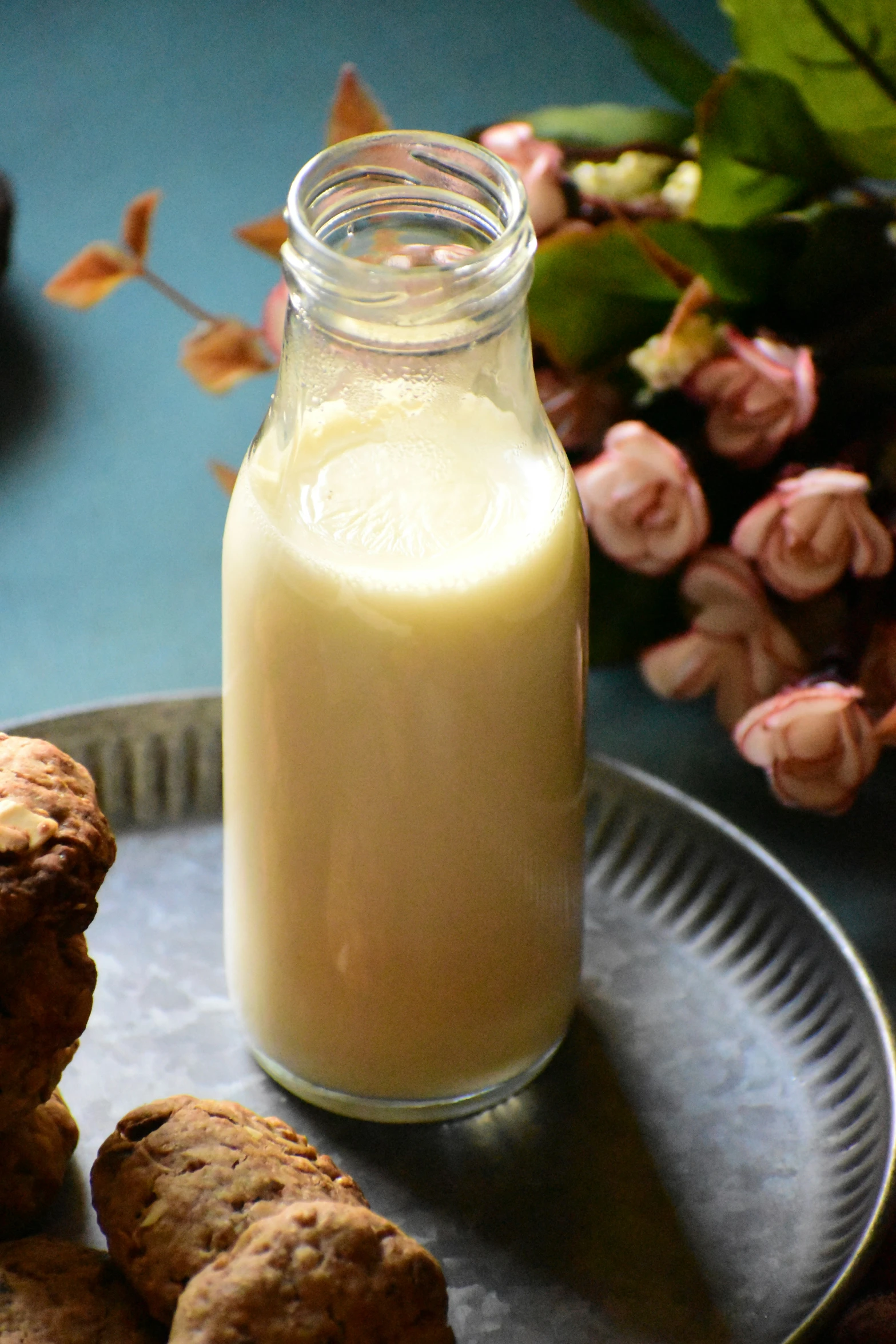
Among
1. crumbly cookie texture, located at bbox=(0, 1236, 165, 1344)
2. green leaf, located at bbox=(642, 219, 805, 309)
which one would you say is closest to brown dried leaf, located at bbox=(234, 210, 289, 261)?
green leaf, located at bbox=(642, 219, 805, 309)

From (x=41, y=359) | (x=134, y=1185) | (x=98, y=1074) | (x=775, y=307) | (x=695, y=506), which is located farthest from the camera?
(x=41, y=359)

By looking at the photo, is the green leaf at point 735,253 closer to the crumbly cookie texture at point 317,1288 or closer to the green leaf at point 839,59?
the green leaf at point 839,59

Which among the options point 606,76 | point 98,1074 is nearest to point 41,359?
point 606,76

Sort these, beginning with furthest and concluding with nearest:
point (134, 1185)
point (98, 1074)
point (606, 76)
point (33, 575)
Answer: point (606, 76)
point (33, 575)
point (98, 1074)
point (134, 1185)

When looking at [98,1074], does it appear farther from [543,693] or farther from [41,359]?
[41,359]

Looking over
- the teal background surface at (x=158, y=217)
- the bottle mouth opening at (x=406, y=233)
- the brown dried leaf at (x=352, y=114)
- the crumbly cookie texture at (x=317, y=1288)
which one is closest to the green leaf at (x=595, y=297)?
the brown dried leaf at (x=352, y=114)

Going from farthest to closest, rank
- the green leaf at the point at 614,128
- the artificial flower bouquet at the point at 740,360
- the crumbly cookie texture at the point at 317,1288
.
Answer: the green leaf at the point at 614,128 → the artificial flower bouquet at the point at 740,360 → the crumbly cookie texture at the point at 317,1288
